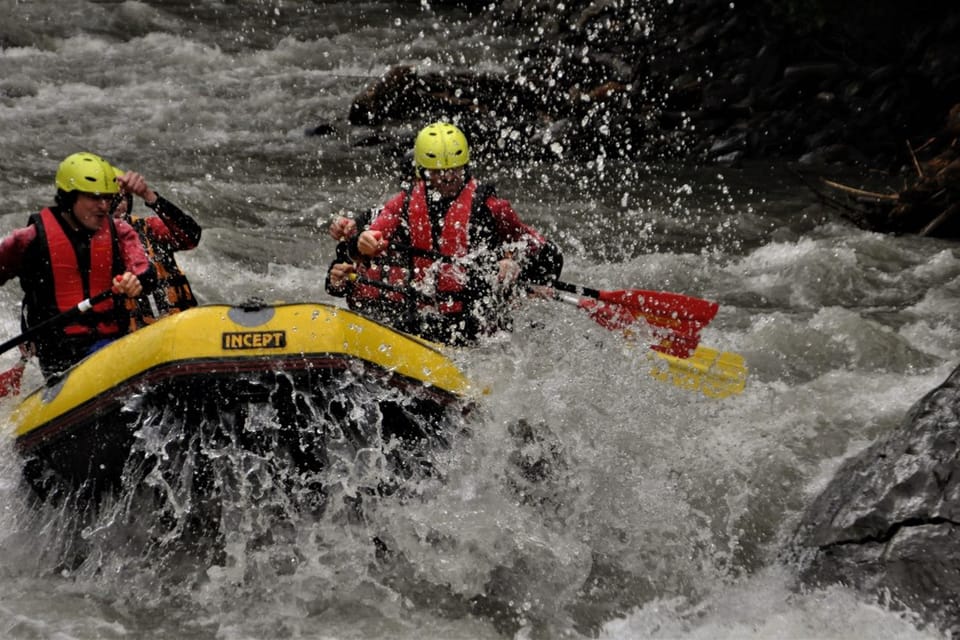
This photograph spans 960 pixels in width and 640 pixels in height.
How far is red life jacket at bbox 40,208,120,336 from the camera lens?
4664 millimetres

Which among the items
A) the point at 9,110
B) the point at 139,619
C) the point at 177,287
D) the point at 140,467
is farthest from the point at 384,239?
the point at 9,110

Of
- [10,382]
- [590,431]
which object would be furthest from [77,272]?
[590,431]

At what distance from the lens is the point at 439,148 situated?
510cm

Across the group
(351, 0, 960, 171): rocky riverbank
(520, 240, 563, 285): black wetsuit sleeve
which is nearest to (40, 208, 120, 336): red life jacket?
(520, 240, 563, 285): black wetsuit sleeve

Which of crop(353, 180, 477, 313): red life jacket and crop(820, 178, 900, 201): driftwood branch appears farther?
crop(820, 178, 900, 201): driftwood branch

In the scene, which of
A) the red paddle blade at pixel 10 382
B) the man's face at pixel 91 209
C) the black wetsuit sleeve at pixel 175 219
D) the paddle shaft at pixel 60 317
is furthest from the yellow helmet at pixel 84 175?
the red paddle blade at pixel 10 382

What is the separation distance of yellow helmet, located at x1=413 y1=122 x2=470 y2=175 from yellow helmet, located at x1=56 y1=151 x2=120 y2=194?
1521 mm

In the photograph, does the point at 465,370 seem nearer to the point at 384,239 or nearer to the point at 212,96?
the point at 384,239

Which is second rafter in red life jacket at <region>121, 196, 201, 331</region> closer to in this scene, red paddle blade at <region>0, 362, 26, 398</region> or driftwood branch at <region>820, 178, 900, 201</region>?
red paddle blade at <region>0, 362, 26, 398</region>

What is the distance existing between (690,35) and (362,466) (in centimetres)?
907

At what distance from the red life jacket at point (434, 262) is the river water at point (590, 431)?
355 mm

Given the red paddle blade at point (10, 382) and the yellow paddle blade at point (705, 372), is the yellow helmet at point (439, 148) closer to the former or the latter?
the yellow paddle blade at point (705, 372)

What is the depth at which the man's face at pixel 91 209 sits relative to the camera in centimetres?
467

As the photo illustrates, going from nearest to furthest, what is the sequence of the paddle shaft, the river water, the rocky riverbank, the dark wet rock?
the dark wet rock → the river water → the paddle shaft → the rocky riverbank
